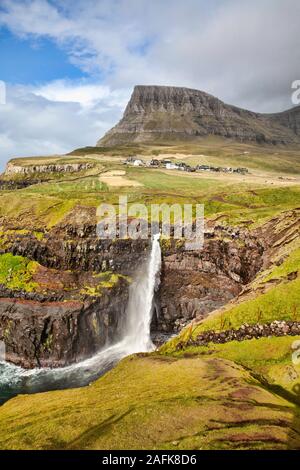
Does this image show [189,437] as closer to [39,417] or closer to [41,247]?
[39,417]

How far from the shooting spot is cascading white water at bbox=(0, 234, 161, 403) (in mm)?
63906

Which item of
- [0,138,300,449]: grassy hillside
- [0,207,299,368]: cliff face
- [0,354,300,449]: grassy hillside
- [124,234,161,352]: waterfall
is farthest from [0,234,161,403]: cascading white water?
[0,354,300,449]: grassy hillside

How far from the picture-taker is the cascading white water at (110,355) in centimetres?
6391

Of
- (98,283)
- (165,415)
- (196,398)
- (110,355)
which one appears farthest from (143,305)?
(165,415)

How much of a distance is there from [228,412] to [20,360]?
186ft

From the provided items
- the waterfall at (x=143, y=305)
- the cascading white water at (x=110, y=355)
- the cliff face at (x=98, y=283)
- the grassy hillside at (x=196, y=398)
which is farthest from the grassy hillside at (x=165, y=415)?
the waterfall at (x=143, y=305)

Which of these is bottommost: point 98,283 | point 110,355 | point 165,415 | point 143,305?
point 110,355

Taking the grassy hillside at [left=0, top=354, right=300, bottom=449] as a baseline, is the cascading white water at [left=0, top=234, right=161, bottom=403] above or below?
below

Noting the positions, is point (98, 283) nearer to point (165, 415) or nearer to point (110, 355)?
point (110, 355)

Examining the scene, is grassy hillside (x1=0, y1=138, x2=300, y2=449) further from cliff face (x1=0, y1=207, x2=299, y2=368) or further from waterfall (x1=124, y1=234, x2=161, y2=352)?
waterfall (x1=124, y1=234, x2=161, y2=352)

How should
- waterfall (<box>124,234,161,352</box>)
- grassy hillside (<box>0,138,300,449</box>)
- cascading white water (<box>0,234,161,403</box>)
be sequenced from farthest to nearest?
waterfall (<box>124,234,161,352</box>)
cascading white water (<box>0,234,161,403</box>)
grassy hillside (<box>0,138,300,449</box>)

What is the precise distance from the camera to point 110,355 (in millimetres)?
72250

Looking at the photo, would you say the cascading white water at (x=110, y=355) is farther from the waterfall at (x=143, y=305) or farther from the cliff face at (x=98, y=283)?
the cliff face at (x=98, y=283)
